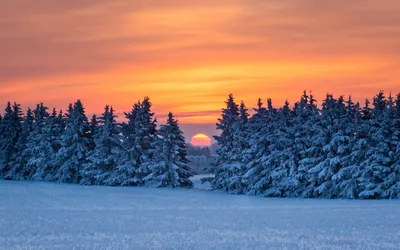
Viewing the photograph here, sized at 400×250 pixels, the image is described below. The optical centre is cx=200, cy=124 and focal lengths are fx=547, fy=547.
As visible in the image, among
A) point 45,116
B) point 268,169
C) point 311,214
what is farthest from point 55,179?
point 311,214

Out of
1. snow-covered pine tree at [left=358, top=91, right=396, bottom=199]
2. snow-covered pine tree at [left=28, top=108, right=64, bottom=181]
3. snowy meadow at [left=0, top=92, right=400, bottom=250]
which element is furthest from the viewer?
snow-covered pine tree at [left=28, top=108, right=64, bottom=181]

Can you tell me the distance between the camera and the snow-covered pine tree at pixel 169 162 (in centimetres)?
6362

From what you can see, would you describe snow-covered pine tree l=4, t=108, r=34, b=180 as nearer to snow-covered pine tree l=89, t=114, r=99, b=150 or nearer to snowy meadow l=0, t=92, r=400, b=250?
→ snowy meadow l=0, t=92, r=400, b=250

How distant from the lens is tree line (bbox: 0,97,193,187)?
64875 mm

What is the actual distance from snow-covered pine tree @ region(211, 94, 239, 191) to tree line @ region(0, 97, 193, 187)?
3861 mm

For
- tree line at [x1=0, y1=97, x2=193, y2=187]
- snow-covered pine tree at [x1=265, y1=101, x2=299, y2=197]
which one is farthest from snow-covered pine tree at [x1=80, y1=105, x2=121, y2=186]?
snow-covered pine tree at [x1=265, y1=101, x2=299, y2=197]

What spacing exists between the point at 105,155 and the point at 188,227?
45.2 m

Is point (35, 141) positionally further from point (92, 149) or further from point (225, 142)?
point (225, 142)

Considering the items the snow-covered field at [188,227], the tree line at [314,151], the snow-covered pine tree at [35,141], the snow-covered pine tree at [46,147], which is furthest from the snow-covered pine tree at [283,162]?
the snow-covered pine tree at [35,141]

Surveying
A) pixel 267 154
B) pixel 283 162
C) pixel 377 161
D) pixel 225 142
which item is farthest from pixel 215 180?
pixel 377 161

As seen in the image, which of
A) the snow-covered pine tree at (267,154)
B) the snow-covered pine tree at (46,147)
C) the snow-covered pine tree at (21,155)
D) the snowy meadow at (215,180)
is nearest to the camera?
the snowy meadow at (215,180)

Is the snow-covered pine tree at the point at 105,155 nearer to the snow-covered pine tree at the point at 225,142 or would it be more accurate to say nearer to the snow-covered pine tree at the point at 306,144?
the snow-covered pine tree at the point at 225,142

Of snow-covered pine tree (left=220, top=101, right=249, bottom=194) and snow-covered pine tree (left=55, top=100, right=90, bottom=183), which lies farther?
snow-covered pine tree (left=55, top=100, right=90, bottom=183)

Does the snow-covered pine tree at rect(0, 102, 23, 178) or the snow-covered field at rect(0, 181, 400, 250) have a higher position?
the snow-covered pine tree at rect(0, 102, 23, 178)
